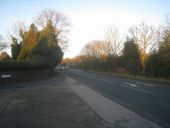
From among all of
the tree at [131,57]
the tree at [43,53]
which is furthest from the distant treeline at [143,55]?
the tree at [43,53]

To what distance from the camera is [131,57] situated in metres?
52.8

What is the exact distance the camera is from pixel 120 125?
24.7ft

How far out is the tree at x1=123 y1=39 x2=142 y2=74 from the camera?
49.0 m

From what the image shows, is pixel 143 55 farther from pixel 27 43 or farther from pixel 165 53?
pixel 27 43

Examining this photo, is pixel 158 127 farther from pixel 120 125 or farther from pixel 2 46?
pixel 2 46

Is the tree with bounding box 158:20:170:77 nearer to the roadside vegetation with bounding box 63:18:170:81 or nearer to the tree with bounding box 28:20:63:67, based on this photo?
the roadside vegetation with bounding box 63:18:170:81

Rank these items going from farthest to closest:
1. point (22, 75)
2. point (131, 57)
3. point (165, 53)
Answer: point (131, 57)
point (165, 53)
point (22, 75)

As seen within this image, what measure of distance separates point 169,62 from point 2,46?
43.4m

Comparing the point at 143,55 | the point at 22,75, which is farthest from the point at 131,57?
the point at 22,75

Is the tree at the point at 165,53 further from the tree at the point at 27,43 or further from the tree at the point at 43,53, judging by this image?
the tree at the point at 27,43

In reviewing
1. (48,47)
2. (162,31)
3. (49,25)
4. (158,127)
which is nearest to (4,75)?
(48,47)

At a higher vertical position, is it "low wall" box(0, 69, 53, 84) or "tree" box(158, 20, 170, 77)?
"tree" box(158, 20, 170, 77)

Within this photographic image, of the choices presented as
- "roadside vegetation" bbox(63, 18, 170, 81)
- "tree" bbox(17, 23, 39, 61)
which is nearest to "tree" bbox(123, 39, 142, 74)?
"roadside vegetation" bbox(63, 18, 170, 81)

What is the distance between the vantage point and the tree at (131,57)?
161 feet
